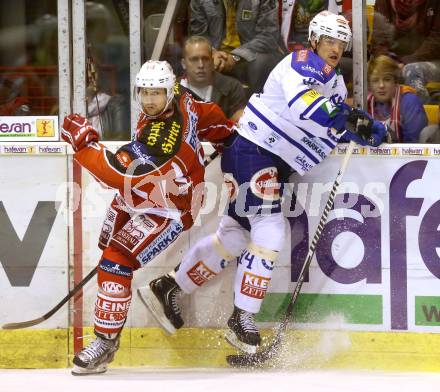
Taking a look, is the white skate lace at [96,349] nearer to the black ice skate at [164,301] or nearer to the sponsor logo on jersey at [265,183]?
the black ice skate at [164,301]

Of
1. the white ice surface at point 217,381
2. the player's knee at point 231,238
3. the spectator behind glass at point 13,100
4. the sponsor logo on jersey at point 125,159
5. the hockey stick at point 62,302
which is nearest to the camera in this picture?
the white ice surface at point 217,381

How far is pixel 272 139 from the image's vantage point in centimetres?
519

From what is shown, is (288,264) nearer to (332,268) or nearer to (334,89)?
(332,268)

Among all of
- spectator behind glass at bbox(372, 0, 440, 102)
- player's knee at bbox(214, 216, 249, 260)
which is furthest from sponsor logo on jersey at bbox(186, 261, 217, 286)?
A: spectator behind glass at bbox(372, 0, 440, 102)

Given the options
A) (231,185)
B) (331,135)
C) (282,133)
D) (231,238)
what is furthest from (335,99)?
(231,238)

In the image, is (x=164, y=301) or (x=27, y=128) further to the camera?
(x=27, y=128)

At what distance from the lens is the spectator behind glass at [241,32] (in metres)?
5.34

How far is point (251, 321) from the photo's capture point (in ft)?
17.2

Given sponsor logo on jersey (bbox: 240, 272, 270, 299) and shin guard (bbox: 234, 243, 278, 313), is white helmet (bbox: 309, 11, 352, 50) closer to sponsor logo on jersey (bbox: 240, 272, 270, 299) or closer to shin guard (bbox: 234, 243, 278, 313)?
shin guard (bbox: 234, 243, 278, 313)

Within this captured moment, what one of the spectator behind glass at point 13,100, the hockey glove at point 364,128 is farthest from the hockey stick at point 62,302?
the spectator behind glass at point 13,100

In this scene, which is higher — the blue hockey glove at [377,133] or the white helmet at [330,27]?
the white helmet at [330,27]

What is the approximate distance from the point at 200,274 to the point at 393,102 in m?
1.23

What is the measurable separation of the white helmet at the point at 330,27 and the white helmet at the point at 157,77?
2.22ft

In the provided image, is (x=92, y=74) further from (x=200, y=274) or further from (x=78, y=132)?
(x=200, y=274)
